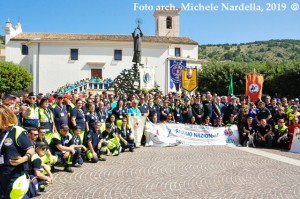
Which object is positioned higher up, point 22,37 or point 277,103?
point 22,37

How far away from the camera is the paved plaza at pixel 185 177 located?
6.55 metres

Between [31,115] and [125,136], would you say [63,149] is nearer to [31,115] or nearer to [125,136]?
[31,115]

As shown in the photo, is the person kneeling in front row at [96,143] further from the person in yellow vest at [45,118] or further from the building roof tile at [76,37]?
the building roof tile at [76,37]

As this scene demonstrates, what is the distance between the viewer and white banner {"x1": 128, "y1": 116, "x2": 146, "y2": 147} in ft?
41.3

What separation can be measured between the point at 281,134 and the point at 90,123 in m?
6.75

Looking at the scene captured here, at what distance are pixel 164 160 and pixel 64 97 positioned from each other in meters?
3.53

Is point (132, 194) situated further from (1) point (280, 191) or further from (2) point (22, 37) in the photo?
(2) point (22, 37)

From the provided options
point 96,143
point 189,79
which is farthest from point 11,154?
point 189,79

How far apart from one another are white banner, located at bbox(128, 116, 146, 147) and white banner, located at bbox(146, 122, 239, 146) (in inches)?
10.2

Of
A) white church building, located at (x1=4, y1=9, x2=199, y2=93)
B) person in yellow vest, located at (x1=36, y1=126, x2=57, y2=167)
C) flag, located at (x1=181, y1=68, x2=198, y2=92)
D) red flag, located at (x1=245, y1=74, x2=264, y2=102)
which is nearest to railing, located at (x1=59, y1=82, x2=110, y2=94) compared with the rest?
white church building, located at (x1=4, y1=9, x2=199, y2=93)

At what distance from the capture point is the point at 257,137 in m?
13.1

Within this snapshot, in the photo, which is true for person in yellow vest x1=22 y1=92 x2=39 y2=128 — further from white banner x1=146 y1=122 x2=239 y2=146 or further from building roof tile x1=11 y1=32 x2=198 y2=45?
building roof tile x1=11 y1=32 x2=198 y2=45

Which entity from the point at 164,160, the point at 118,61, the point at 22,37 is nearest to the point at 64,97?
the point at 164,160

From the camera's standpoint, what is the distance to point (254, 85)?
18625mm
